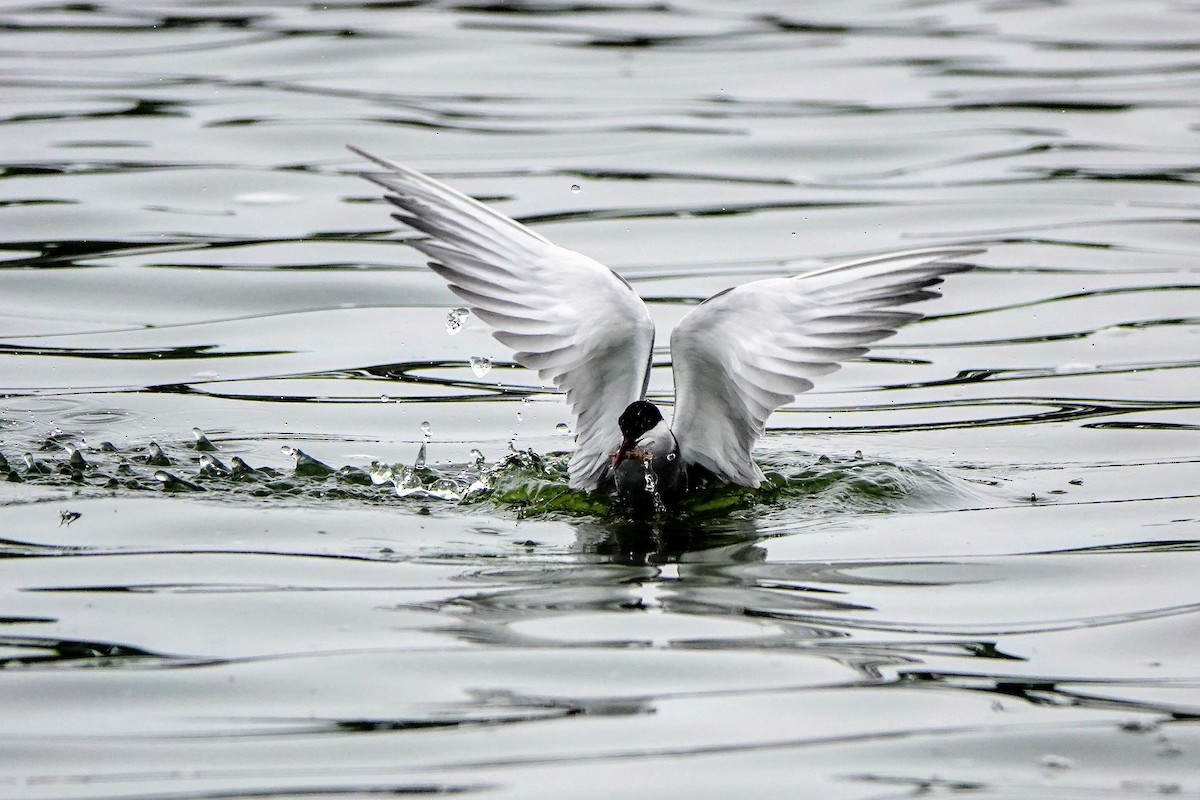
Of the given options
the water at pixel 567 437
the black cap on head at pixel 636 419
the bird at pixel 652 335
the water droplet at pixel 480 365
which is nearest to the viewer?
the water at pixel 567 437

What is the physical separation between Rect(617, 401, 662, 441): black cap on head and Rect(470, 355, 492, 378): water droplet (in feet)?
5.85

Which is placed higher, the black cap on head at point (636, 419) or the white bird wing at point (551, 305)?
the white bird wing at point (551, 305)

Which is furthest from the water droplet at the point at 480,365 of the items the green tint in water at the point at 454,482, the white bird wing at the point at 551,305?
the green tint in water at the point at 454,482

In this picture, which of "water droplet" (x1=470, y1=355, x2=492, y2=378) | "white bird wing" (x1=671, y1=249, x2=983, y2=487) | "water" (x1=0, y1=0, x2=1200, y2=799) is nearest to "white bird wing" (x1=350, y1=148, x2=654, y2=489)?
"white bird wing" (x1=671, y1=249, x2=983, y2=487)

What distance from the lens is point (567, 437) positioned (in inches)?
355

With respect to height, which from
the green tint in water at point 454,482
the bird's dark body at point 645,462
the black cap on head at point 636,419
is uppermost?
the black cap on head at point 636,419

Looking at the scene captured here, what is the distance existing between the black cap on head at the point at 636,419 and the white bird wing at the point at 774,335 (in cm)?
36

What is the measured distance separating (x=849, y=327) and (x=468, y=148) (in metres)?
8.10

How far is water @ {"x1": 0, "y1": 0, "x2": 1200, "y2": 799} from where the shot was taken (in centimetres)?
512

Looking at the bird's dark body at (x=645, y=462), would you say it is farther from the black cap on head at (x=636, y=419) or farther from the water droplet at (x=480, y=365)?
the water droplet at (x=480, y=365)

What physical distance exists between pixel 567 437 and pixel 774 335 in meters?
1.66

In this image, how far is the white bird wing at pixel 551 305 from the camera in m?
7.79

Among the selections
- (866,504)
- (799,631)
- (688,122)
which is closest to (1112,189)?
(688,122)

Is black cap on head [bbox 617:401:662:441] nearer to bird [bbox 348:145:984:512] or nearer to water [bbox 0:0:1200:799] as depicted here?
bird [bbox 348:145:984:512]
